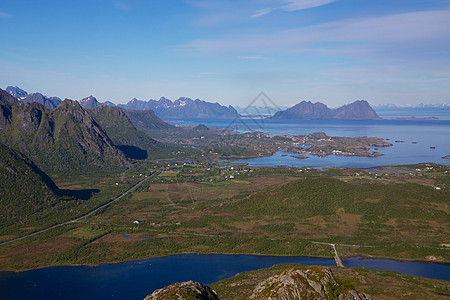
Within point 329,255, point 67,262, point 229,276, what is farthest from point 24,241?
point 329,255

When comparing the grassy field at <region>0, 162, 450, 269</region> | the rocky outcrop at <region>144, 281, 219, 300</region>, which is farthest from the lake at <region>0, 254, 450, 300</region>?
the rocky outcrop at <region>144, 281, 219, 300</region>

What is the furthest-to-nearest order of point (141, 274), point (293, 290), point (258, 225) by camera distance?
point (258, 225) → point (141, 274) → point (293, 290)

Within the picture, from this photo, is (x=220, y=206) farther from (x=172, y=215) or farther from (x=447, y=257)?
(x=447, y=257)

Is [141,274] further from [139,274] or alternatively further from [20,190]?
[20,190]

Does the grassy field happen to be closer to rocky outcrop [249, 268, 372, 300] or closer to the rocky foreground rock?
rocky outcrop [249, 268, 372, 300]

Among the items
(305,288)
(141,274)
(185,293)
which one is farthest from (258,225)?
(185,293)
